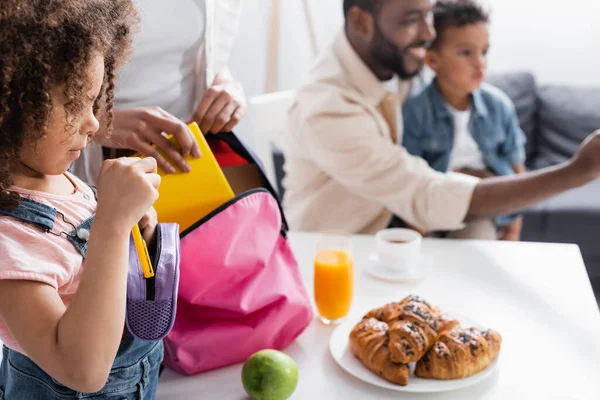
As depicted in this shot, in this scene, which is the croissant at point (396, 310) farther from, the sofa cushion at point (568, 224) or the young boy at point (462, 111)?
the sofa cushion at point (568, 224)

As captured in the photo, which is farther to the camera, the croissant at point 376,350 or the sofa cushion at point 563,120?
the sofa cushion at point 563,120

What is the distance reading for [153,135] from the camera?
40.1 inches

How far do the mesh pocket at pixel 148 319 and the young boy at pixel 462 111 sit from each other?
1522 mm

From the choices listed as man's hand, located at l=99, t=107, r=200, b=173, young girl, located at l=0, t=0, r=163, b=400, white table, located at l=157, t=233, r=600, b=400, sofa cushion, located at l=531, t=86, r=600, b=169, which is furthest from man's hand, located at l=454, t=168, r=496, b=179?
young girl, located at l=0, t=0, r=163, b=400

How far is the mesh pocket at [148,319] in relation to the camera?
774 millimetres

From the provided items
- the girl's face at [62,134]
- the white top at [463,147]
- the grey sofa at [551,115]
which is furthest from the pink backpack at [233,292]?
the grey sofa at [551,115]

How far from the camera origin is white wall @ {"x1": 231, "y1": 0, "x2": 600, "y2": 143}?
3.62 metres

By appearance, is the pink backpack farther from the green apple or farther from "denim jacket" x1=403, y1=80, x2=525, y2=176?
"denim jacket" x1=403, y1=80, x2=525, y2=176

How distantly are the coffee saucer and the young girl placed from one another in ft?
2.18

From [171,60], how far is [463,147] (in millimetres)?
1440

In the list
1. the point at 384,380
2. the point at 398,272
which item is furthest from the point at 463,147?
the point at 384,380

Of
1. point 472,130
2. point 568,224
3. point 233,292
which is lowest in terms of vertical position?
point 568,224

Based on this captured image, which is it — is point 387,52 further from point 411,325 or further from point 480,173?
point 411,325

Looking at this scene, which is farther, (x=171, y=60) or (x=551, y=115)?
(x=551, y=115)
